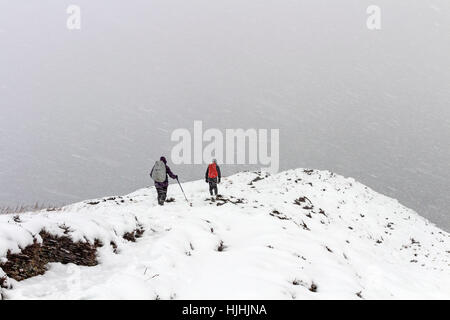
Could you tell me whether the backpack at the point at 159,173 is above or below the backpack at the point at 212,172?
above

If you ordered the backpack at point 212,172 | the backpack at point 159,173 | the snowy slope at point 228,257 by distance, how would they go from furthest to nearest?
the backpack at point 212,172, the backpack at point 159,173, the snowy slope at point 228,257

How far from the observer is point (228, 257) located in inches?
340

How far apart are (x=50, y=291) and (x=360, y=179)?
61.4 meters

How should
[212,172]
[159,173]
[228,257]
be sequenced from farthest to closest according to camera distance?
[212,172] < [159,173] < [228,257]

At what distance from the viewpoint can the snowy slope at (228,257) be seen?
257 inches

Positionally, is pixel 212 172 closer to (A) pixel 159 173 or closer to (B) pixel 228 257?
(A) pixel 159 173

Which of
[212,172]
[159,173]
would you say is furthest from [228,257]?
[212,172]

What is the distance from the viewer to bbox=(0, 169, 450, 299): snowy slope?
21.4 ft

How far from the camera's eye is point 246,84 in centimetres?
14562

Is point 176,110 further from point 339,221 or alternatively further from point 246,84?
point 339,221

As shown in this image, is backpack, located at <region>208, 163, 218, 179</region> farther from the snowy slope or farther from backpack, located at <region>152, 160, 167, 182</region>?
backpack, located at <region>152, 160, 167, 182</region>

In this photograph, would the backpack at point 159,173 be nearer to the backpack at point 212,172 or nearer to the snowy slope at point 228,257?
the snowy slope at point 228,257

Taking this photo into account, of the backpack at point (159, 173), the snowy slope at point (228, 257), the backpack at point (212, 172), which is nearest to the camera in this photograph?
the snowy slope at point (228, 257)

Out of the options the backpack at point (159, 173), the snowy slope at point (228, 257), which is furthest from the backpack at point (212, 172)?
the backpack at point (159, 173)
